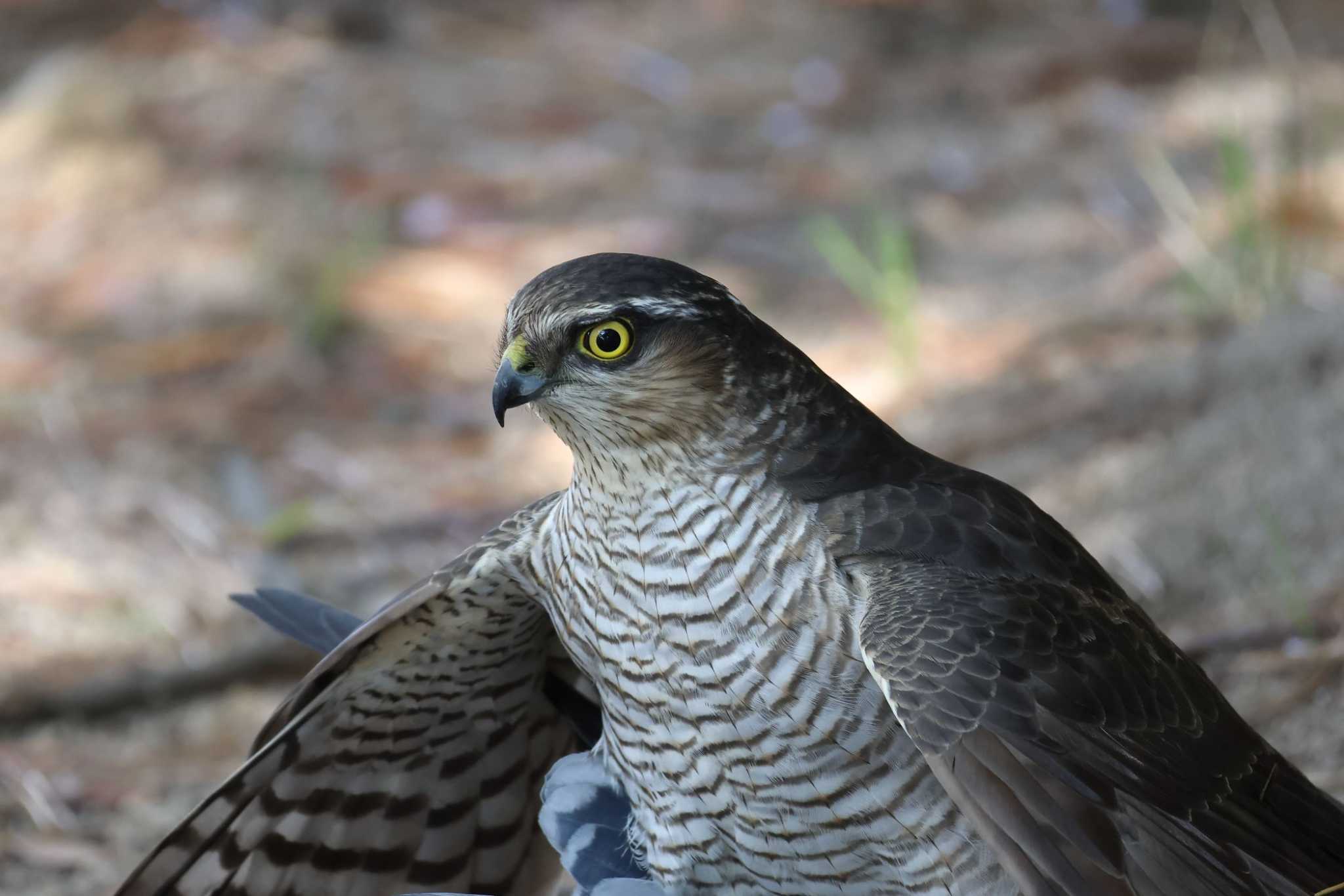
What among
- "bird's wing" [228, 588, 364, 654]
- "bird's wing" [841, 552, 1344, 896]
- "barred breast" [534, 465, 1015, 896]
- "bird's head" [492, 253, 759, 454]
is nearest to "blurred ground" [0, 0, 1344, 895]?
"bird's wing" [228, 588, 364, 654]

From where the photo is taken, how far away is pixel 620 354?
8.26 ft

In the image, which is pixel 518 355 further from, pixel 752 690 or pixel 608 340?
pixel 752 690

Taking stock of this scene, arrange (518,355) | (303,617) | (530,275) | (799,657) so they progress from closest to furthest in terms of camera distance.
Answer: (799,657) < (518,355) < (303,617) < (530,275)

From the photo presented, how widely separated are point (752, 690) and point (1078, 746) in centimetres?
53

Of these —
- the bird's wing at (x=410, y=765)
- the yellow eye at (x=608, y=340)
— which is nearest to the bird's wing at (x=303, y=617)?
the bird's wing at (x=410, y=765)

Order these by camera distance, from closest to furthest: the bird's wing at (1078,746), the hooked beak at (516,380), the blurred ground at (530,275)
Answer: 1. the bird's wing at (1078,746)
2. the hooked beak at (516,380)
3. the blurred ground at (530,275)

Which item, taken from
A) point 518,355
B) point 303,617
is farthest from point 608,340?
point 303,617

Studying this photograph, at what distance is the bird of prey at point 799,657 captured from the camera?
86.0 inches

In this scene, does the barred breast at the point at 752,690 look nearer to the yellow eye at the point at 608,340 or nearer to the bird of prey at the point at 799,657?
the bird of prey at the point at 799,657

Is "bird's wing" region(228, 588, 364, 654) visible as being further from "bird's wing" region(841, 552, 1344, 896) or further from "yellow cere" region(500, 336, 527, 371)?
"bird's wing" region(841, 552, 1344, 896)

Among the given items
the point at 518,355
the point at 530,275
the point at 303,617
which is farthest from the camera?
the point at 530,275

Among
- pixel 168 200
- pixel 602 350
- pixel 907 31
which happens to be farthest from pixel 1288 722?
pixel 907 31

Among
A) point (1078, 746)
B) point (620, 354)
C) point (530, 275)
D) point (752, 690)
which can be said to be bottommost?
point (752, 690)

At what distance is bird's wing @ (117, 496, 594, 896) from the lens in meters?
2.80
